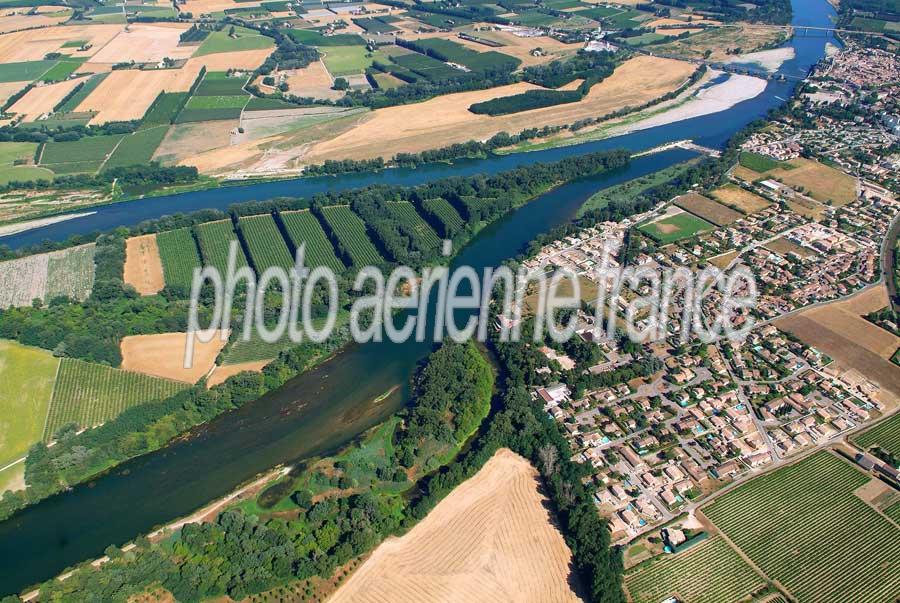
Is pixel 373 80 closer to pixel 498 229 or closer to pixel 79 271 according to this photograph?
pixel 498 229

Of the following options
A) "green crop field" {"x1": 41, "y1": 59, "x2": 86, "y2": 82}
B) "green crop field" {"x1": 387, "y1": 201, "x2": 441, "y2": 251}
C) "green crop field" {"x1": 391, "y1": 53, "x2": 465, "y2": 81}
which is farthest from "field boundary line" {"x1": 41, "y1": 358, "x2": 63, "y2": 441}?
"green crop field" {"x1": 41, "y1": 59, "x2": 86, "y2": 82}

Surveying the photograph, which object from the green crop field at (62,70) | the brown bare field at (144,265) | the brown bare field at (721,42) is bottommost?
the brown bare field at (144,265)

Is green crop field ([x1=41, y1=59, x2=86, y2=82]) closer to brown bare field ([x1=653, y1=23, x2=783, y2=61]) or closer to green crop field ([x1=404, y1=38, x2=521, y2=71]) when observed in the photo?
green crop field ([x1=404, y1=38, x2=521, y2=71])

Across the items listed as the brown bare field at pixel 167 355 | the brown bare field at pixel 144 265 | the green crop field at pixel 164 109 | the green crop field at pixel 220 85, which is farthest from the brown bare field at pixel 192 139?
the brown bare field at pixel 167 355

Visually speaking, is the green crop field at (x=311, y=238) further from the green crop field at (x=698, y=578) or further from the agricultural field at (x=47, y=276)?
the green crop field at (x=698, y=578)

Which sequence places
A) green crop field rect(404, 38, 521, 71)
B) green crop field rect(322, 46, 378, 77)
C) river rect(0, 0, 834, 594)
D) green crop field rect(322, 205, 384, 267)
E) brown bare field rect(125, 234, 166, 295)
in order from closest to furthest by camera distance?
river rect(0, 0, 834, 594)
brown bare field rect(125, 234, 166, 295)
green crop field rect(322, 205, 384, 267)
green crop field rect(404, 38, 521, 71)
green crop field rect(322, 46, 378, 77)

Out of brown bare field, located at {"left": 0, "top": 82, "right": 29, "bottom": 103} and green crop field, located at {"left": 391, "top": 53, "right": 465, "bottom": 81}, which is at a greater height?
brown bare field, located at {"left": 0, "top": 82, "right": 29, "bottom": 103}
